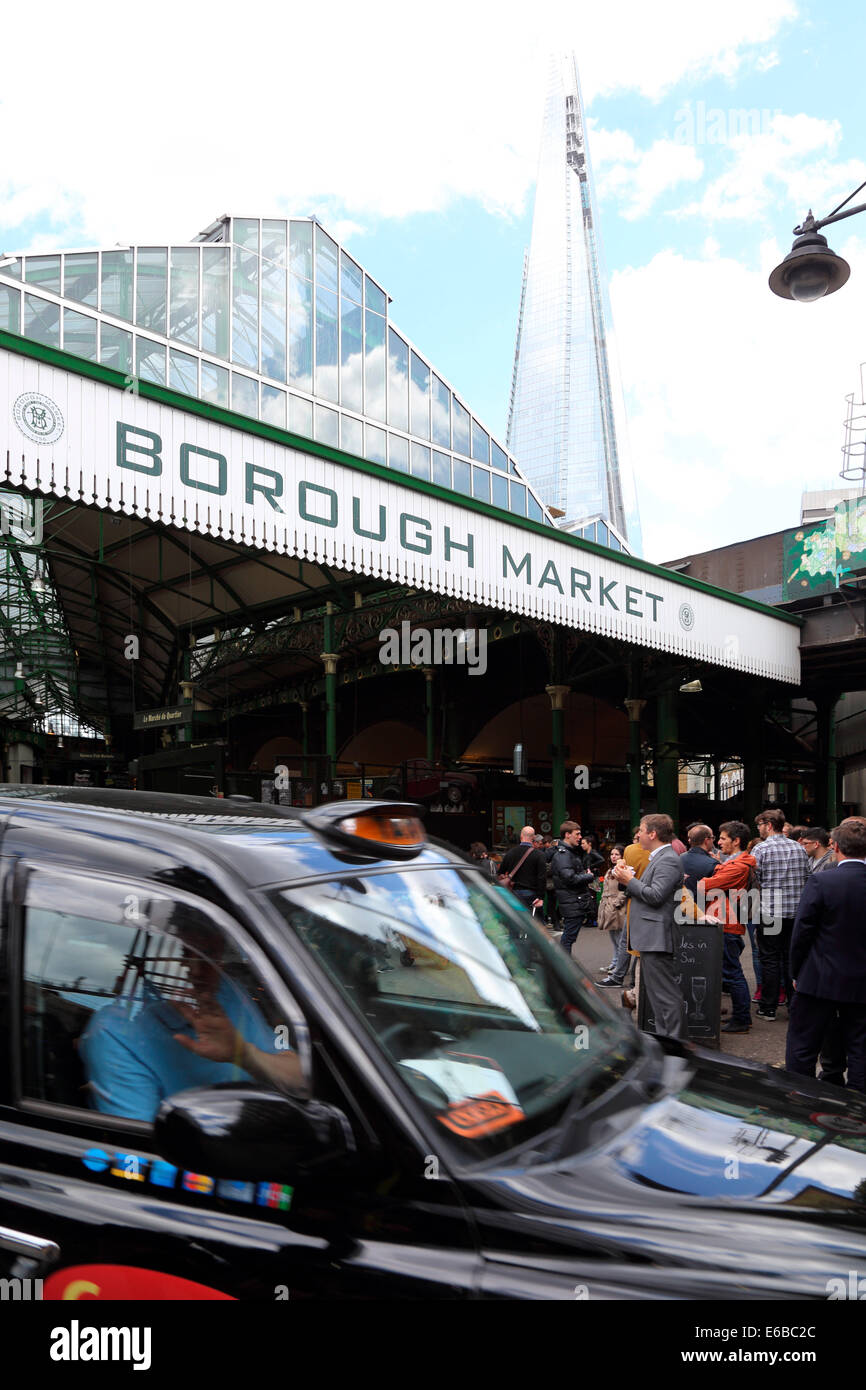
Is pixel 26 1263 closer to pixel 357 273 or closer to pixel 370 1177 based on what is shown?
pixel 370 1177

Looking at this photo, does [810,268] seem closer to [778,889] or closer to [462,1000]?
[778,889]

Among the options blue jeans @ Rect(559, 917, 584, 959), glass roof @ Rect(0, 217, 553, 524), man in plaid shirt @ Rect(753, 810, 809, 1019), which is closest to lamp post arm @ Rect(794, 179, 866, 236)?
man in plaid shirt @ Rect(753, 810, 809, 1019)

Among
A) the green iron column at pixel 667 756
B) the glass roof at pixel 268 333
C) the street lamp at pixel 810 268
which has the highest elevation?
the glass roof at pixel 268 333

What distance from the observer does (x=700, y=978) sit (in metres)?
7.01

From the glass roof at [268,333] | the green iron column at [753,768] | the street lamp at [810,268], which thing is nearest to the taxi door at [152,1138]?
the street lamp at [810,268]

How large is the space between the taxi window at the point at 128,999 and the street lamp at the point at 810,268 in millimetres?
8023

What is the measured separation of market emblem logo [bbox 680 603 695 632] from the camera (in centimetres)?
1628

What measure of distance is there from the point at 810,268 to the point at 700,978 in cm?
588

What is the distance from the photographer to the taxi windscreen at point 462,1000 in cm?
184

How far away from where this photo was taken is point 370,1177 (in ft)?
5.32

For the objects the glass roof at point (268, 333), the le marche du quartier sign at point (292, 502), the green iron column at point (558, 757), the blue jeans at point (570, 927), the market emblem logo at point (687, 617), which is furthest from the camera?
the glass roof at point (268, 333)

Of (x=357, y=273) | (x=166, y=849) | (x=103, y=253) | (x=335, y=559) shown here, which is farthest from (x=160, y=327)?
(x=166, y=849)

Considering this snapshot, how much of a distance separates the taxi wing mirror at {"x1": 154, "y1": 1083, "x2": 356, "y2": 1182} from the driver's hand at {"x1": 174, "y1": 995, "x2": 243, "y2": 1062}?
0.65 feet

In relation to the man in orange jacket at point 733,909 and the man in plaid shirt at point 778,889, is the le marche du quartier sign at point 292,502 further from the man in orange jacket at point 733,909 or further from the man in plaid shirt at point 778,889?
the man in plaid shirt at point 778,889
